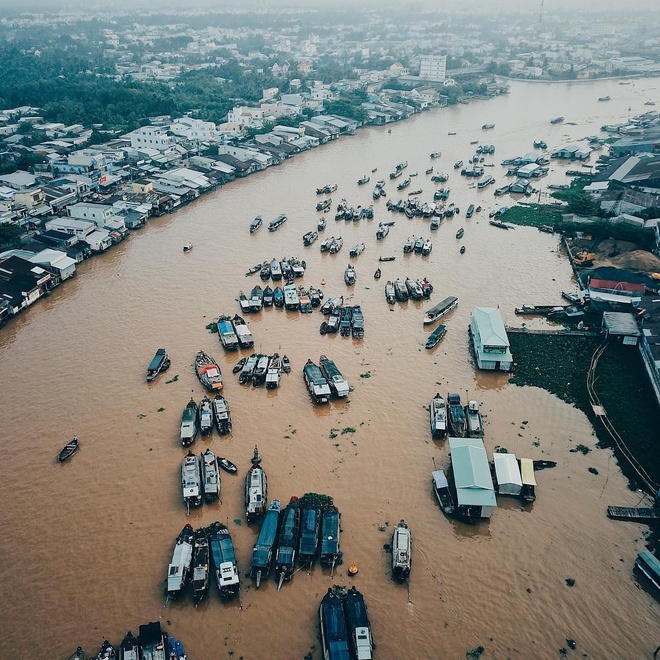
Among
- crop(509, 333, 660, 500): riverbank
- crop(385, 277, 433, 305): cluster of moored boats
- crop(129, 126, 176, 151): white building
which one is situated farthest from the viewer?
crop(129, 126, 176, 151): white building

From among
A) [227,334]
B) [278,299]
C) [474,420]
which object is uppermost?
[278,299]

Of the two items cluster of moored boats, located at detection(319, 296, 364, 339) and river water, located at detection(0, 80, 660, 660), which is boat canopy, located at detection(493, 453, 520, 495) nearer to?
river water, located at detection(0, 80, 660, 660)

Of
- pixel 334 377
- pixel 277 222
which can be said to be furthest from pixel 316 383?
pixel 277 222

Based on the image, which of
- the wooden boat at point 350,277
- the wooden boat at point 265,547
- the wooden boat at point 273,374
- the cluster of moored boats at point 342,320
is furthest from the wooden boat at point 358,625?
the wooden boat at point 350,277

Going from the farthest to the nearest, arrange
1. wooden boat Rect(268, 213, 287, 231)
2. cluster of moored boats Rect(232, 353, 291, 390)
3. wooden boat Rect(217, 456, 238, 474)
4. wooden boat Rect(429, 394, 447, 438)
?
wooden boat Rect(268, 213, 287, 231), cluster of moored boats Rect(232, 353, 291, 390), wooden boat Rect(429, 394, 447, 438), wooden boat Rect(217, 456, 238, 474)

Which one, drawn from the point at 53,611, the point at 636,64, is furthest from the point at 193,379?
the point at 636,64

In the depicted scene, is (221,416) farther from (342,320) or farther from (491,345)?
(491,345)

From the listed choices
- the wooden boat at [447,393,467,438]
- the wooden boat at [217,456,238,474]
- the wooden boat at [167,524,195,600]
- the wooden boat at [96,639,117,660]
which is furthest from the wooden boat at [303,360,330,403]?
the wooden boat at [96,639,117,660]
